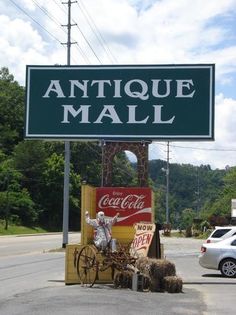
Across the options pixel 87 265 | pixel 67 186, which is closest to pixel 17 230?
pixel 67 186

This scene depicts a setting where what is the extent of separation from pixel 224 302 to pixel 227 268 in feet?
22.8

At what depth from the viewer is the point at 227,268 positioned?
66.0 ft

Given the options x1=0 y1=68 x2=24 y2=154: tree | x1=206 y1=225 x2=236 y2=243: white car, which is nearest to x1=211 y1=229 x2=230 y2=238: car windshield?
x1=206 y1=225 x2=236 y2=243: white car

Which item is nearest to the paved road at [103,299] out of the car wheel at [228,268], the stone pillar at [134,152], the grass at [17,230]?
the car wheel at [228,268]

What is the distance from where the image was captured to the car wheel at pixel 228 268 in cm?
2005

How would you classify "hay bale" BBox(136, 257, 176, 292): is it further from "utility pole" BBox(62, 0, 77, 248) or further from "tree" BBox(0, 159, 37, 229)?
"tree" BBox(0, 159, 37, 229)

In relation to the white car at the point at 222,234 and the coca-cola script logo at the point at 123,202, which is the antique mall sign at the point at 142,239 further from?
the white car at the point at 222,234

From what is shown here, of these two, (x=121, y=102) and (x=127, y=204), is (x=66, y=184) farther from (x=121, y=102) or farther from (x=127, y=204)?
(x=127, y=204)

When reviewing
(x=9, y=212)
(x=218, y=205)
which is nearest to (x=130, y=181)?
(x=218, y=205)

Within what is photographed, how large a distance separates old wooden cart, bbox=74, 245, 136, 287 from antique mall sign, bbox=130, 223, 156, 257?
336mm

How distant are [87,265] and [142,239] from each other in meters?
1.60

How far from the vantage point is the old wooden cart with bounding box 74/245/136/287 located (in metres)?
15.6

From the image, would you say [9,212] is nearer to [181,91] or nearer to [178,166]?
[181,91]

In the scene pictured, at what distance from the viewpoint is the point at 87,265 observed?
52.1 feet
